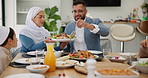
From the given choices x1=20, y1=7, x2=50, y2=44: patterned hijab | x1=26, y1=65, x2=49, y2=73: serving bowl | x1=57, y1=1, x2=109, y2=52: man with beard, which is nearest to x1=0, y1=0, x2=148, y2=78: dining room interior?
x1=26, y1=65, x2=49, y2=73: serving bowl

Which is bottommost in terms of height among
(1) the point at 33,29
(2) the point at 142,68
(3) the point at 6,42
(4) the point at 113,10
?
(2) the point at 142,68

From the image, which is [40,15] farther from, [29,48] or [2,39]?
[2,39]

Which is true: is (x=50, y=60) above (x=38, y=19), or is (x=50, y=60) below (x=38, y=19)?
below

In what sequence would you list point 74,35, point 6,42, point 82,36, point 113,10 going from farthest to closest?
point 113,10 < point 82,36 < point 74,35 < point 6,42

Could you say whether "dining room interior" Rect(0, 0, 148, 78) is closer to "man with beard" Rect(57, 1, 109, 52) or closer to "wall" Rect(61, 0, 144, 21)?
"wall" Rect(61, 0, 144, 21)

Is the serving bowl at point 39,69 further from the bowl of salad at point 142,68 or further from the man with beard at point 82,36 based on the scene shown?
the man with beard at point 82,36

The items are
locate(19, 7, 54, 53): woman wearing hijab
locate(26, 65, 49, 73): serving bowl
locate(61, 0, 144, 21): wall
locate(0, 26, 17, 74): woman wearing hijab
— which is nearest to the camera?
locate(26, 65, 49, 73): serving bowl

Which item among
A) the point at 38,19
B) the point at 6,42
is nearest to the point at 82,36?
the point at 38,19

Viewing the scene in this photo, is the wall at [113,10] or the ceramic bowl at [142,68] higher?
the wall at [113,10]

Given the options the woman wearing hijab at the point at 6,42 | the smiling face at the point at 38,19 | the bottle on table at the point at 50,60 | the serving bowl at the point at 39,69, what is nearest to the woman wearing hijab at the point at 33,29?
the smiling face at the point at 38,19

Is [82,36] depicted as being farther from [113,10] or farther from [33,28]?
[113,10]

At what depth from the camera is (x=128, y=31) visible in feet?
17.7

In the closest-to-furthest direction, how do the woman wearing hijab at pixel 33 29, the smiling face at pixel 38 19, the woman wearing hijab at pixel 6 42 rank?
the woman wearing hijab at pixel 6 42
the woman wearing hijab at pixel 33 29
the smiling face at pixel 38 19

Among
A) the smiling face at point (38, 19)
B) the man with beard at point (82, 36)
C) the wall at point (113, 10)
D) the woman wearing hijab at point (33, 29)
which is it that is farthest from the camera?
the wall at point (113, 10)
